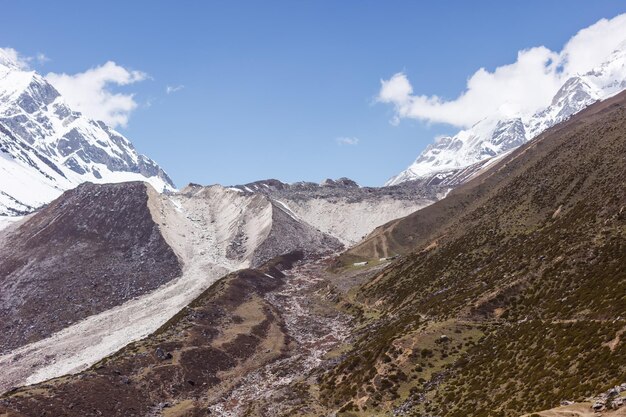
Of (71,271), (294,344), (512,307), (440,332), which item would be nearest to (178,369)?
(294,344)

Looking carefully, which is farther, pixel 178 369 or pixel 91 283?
pixel 91 283

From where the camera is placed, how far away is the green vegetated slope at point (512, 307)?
49.5 meters

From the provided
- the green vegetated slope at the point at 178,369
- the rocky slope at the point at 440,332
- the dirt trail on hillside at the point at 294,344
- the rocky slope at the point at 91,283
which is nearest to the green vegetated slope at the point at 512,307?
the rocky slope at the point at 440,332

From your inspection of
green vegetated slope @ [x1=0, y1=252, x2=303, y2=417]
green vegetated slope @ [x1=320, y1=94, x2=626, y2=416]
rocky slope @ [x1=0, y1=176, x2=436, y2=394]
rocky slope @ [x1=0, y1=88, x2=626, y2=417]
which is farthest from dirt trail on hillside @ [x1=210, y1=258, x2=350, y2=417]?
rocky slope @ [x1=0, y1=176, x2=436, y2=394]

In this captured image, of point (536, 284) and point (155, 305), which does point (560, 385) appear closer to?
point (536, 284)

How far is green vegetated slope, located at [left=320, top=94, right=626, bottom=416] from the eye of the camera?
163 ft

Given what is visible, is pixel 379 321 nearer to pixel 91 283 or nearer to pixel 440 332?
pixel 440 332

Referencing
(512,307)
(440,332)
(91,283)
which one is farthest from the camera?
(91,283)

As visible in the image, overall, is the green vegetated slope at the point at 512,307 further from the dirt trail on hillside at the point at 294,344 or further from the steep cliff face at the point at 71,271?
the steep cliff face at the point at 71,271

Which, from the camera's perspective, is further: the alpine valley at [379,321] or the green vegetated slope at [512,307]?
the alpine valley at [379,321]

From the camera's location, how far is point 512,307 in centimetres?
7081

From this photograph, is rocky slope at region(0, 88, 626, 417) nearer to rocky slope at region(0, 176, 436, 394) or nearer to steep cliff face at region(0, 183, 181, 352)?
rocky slope at region(0, 176, 436, 394)

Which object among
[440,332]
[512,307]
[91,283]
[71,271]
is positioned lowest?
[512,307]

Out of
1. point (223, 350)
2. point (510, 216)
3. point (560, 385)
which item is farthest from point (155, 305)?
point (560, 385)
